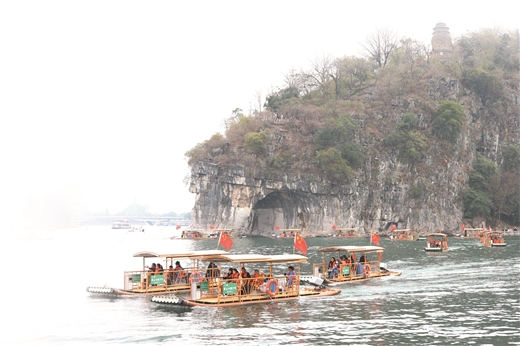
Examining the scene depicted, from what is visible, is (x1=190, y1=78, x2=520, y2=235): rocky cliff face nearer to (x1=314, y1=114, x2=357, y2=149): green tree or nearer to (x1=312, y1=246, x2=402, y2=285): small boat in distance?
(x1=314, y1=114, x2=357, y2=149): green tree

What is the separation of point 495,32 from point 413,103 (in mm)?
52363

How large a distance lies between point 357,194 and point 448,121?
22.1 metres

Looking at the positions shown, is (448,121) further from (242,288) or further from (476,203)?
(242,288)

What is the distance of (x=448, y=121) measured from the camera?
120 metres

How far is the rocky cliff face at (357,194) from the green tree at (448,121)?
2165 mm

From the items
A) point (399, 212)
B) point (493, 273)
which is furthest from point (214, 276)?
point (399, 212)

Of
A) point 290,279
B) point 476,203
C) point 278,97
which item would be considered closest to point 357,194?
point 476,203

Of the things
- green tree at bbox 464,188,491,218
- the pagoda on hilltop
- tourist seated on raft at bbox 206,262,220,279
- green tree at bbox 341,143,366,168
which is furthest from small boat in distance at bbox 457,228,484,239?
tourist seated on raft at bbox 206,262,220,279

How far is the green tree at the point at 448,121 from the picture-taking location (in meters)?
120

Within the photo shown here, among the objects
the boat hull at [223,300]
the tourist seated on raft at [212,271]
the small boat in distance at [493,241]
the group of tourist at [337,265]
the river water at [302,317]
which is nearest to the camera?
the river water at [302,317]

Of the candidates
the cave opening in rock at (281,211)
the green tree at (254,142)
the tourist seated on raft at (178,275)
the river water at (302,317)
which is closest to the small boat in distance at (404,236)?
the cave opening in rock at (281,211)

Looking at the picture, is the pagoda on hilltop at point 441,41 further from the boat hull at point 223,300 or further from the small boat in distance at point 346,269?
the boat hull at point 223,300

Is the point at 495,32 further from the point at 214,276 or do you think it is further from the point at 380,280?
the point at 214,276

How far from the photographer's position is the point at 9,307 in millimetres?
35562
